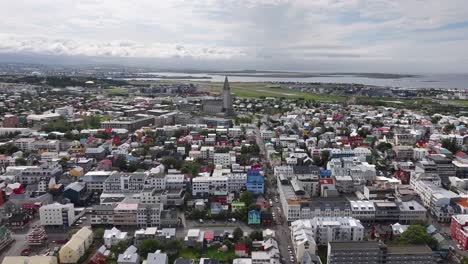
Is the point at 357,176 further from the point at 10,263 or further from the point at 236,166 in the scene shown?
the point at 10,263

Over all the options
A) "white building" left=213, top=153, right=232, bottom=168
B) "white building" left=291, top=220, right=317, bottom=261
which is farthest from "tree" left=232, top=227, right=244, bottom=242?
"white building" left=213, top=153, right=232, bottom=168

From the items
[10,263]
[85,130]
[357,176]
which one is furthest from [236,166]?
[85,130]

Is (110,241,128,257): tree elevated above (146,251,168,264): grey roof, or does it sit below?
below

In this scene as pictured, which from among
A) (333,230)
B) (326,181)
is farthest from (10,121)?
(333,230)

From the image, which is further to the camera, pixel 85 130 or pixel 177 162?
pixel 85 130

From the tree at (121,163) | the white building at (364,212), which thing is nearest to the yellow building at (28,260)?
the tree at (121,163)

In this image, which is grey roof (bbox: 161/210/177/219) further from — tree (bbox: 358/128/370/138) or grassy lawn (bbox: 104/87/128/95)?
grassy lawn (bbox: 104/87/128/95)

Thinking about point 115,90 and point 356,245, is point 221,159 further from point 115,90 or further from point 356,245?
point 115,90
